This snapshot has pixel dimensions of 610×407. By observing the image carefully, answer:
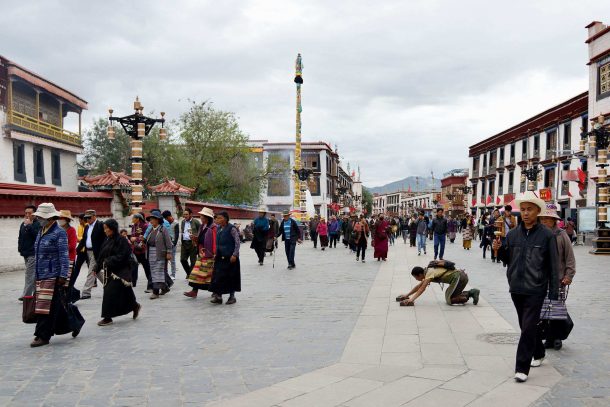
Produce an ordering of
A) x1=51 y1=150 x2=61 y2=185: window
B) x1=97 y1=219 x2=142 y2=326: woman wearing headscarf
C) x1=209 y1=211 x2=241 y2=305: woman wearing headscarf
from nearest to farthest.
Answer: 1. x1=97 y1=219 x2=142 y2=326: woman wearing headscarf
2. x1=209 y1=211 x2=241 y2=305: woman wearing headscarf
3. x1=51 y1=150 x2=61 y2=185: window

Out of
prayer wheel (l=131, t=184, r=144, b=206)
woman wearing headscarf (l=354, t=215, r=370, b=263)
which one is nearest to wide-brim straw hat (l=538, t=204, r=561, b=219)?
woman wearing headscarf (l=354, t=215, r=370, b=263)

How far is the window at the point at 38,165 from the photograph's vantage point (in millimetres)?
31666

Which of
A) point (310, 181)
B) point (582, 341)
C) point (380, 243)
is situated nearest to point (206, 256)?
point (582, 341)

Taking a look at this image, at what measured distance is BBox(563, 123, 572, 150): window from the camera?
36.9 meters

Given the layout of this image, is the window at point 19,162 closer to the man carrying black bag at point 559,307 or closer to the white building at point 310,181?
the white building at point 310,181

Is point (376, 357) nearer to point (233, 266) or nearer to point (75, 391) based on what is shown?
point (75, 391)

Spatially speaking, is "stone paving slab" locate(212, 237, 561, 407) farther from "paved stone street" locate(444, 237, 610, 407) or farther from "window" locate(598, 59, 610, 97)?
"window" locate(598, 59, 610, 97)

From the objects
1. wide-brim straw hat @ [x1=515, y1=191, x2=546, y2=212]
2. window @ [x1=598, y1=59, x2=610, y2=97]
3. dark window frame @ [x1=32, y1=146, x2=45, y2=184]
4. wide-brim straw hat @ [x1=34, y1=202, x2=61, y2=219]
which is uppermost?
window @ [x1=598, y1=59, x2=610, y2=97]

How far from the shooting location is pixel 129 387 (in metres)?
4.66

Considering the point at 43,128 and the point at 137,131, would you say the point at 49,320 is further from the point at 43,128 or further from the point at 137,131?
the point at 43,128

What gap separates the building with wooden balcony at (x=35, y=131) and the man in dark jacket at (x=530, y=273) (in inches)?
1150

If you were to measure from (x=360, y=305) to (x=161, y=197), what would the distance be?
16144mm

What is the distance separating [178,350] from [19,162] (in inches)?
1129

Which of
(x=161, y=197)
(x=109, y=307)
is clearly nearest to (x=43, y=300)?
(x=109, y=307)
